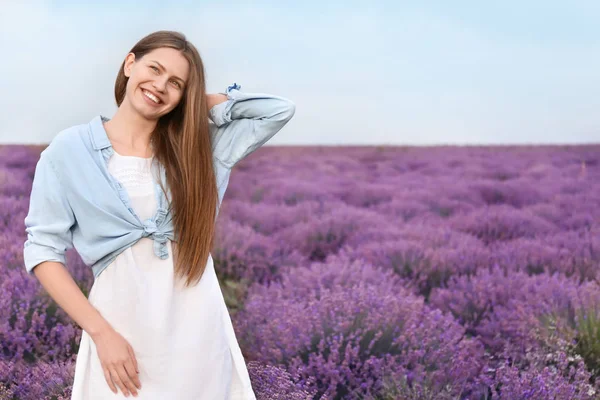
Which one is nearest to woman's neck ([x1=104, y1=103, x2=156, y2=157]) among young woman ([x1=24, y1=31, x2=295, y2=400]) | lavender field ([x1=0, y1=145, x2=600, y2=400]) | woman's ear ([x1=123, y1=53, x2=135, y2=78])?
young woman ([x1=24, y1=31, x2=295, y2=400])

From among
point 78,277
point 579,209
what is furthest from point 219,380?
point 579,209

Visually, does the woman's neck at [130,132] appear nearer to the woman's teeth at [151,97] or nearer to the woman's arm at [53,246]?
the woman's teeth at [151,97]

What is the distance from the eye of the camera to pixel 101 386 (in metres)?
1.66

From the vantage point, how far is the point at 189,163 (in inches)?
69.6

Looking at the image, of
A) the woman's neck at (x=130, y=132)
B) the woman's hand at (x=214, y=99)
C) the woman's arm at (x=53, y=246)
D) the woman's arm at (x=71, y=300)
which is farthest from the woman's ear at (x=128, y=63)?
the woman's arm at (x=71, y=300)

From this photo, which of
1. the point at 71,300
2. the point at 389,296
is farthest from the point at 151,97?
the point at 389,296

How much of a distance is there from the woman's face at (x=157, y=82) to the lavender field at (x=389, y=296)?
3.69 feet

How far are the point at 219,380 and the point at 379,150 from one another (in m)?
12.0

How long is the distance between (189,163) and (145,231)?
0.67ft

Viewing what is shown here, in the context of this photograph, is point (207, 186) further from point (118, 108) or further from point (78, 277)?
point (78, 277)

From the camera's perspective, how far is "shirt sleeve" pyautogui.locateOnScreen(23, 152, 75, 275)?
1603 millimetres

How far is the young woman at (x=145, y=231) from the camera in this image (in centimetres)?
163

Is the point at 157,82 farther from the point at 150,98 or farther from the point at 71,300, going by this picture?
the point at 71,300

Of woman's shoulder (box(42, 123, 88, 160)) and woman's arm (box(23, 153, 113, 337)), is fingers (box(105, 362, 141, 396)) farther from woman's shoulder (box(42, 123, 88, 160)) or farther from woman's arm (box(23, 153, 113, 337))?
woman's shoulder (box(42, 123, 88, 160))
